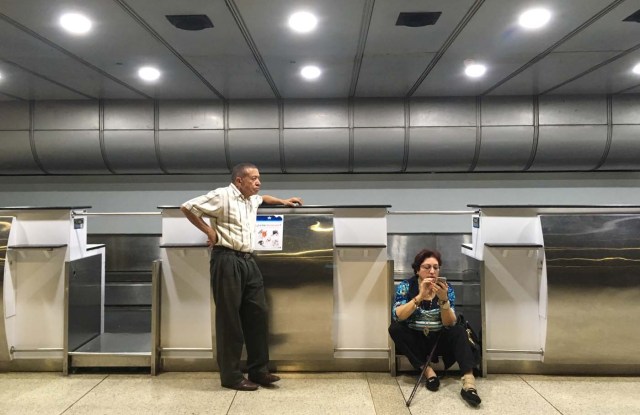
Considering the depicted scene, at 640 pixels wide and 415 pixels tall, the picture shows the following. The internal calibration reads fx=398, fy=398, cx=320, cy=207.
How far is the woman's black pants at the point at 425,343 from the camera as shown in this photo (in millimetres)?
2941

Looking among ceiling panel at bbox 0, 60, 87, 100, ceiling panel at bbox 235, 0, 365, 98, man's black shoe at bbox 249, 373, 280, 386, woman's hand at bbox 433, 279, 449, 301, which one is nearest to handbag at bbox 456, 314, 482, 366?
woman's hand at bbox 433, 279, 449, 301

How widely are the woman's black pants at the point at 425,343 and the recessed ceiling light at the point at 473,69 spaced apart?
261 cm

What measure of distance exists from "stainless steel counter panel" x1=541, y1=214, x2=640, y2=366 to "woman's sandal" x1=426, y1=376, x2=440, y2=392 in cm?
103

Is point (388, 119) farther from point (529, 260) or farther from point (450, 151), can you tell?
point (529, 260)

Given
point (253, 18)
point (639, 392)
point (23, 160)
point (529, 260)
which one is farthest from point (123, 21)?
point (639, 392)

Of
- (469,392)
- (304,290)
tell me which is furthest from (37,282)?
(469,392)

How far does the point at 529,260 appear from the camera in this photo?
10.7 ft

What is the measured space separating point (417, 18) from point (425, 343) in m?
2.52

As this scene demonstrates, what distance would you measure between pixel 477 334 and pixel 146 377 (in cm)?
271

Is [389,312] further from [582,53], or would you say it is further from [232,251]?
[582,53]

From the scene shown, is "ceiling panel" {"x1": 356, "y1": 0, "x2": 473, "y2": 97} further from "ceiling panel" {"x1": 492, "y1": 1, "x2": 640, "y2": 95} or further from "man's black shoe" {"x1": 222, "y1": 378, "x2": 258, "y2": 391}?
"man's black shoe" {"x1": 222, "y1": 378, "x2": 258, "y2": 391}

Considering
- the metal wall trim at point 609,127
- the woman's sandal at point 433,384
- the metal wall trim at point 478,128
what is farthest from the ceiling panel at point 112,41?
the metal wall trim at point 609,127

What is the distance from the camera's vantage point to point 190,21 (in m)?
3.11

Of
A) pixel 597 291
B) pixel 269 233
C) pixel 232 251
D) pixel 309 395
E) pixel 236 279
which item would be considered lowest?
pixel 309 395
